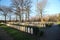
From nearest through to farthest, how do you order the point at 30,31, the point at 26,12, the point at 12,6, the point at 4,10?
the point at 30,31
the point at 26,12
the point at 12,6
the point at 4,10

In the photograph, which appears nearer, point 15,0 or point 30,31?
point 30,31

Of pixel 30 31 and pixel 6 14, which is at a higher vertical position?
pixel 6 14

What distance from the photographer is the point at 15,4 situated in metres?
44.2

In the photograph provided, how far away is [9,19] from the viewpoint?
66.5 meters

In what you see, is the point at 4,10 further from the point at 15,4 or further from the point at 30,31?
the point at 30,31

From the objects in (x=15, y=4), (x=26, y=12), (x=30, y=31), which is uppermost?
(x=15, y=4)

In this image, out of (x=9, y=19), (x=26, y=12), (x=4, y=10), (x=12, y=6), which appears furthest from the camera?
(x=9, y=19)

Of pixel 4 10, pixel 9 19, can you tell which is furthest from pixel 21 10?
pixel 9 19

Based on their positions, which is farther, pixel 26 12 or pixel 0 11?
pixel 0 11

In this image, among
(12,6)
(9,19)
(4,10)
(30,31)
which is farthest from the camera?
(9,19)

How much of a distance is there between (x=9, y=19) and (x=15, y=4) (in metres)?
23.4

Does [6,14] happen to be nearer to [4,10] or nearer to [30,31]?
[4,10]

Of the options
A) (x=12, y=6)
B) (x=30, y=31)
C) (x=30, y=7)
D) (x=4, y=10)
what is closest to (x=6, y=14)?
(x=4, y=10)

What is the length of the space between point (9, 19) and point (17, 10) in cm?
2337
